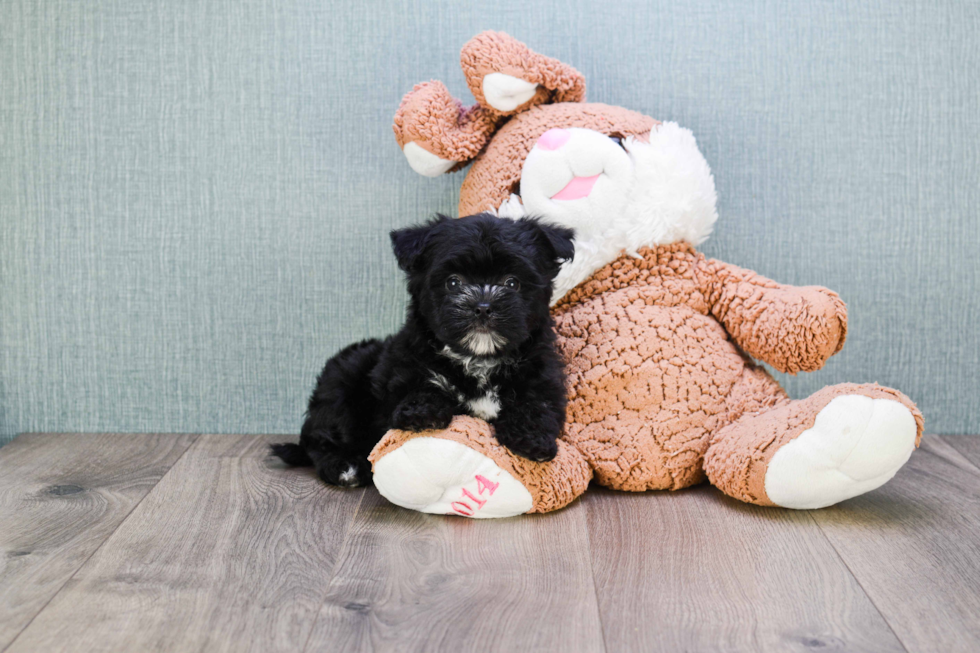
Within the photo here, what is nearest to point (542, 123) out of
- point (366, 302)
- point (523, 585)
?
point (366, 302)

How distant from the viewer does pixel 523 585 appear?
4.17ft

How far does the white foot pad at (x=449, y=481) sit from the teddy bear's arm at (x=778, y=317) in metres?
0.62

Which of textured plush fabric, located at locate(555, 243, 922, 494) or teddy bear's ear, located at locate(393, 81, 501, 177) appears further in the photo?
teddy bear's ear, located at locate(393, 81, 501, 177)

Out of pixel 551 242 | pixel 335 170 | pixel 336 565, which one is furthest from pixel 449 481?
pixel 335 170

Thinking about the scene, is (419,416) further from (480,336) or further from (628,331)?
(628,331)

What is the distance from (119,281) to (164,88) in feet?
1.74

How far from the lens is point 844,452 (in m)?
1.45

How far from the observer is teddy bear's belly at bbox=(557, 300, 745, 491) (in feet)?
5.40

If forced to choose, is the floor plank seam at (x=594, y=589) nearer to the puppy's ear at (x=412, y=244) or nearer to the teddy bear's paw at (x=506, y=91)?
the puppy's ear at (x=412, y=244)

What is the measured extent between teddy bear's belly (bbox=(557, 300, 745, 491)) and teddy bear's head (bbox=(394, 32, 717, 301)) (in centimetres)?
15

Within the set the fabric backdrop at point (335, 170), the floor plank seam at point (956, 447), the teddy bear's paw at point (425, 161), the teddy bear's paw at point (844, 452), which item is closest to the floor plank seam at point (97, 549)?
the fabric backdrop at point (335, 170)

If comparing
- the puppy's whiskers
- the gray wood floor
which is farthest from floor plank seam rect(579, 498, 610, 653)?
the puppy's whiskers

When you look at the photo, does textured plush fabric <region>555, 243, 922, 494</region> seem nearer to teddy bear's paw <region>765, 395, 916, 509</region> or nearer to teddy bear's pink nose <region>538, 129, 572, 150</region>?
teddy bear's paw <region>765, 395, 916, 509</region>

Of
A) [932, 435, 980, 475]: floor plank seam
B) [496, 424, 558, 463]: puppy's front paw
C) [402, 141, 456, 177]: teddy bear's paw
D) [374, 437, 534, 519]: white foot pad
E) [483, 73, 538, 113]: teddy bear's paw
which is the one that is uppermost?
[483, 73, 538, 113]: teddy bear's paw
